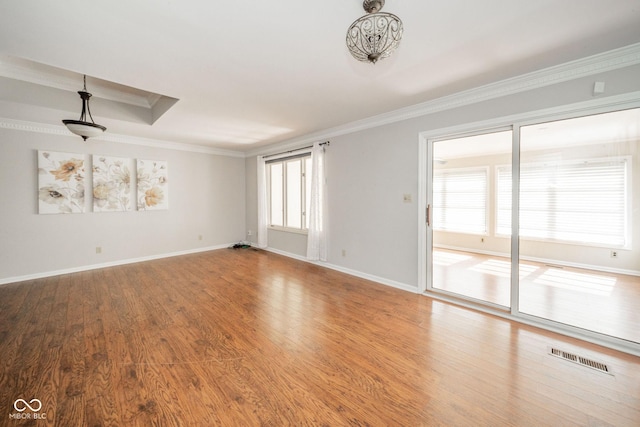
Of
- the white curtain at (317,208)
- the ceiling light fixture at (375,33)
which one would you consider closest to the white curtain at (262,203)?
the white curtain at (317,208)

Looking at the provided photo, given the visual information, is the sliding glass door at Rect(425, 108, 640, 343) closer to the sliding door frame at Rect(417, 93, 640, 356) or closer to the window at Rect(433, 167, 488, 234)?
the sliding door frame at Rect(417, 93, 640, 356)

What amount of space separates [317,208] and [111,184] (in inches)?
158

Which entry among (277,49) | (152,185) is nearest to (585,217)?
(277,49)

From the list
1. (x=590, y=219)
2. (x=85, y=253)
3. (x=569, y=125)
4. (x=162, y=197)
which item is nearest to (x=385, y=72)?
(x=569, y=125)

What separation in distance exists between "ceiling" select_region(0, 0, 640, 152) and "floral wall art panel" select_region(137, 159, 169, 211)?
1.75m

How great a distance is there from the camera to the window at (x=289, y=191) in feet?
18.0

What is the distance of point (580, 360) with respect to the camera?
2.05m

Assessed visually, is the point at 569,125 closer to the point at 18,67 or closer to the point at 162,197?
the point at 18,67

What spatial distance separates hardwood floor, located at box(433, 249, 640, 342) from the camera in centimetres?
259

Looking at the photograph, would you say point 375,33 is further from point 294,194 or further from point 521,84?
point 294,194

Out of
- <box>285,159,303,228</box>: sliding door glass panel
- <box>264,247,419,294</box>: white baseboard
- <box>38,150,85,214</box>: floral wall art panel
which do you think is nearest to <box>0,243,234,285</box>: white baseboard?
<box>38,150,85,214</box>: floral wall art panel
